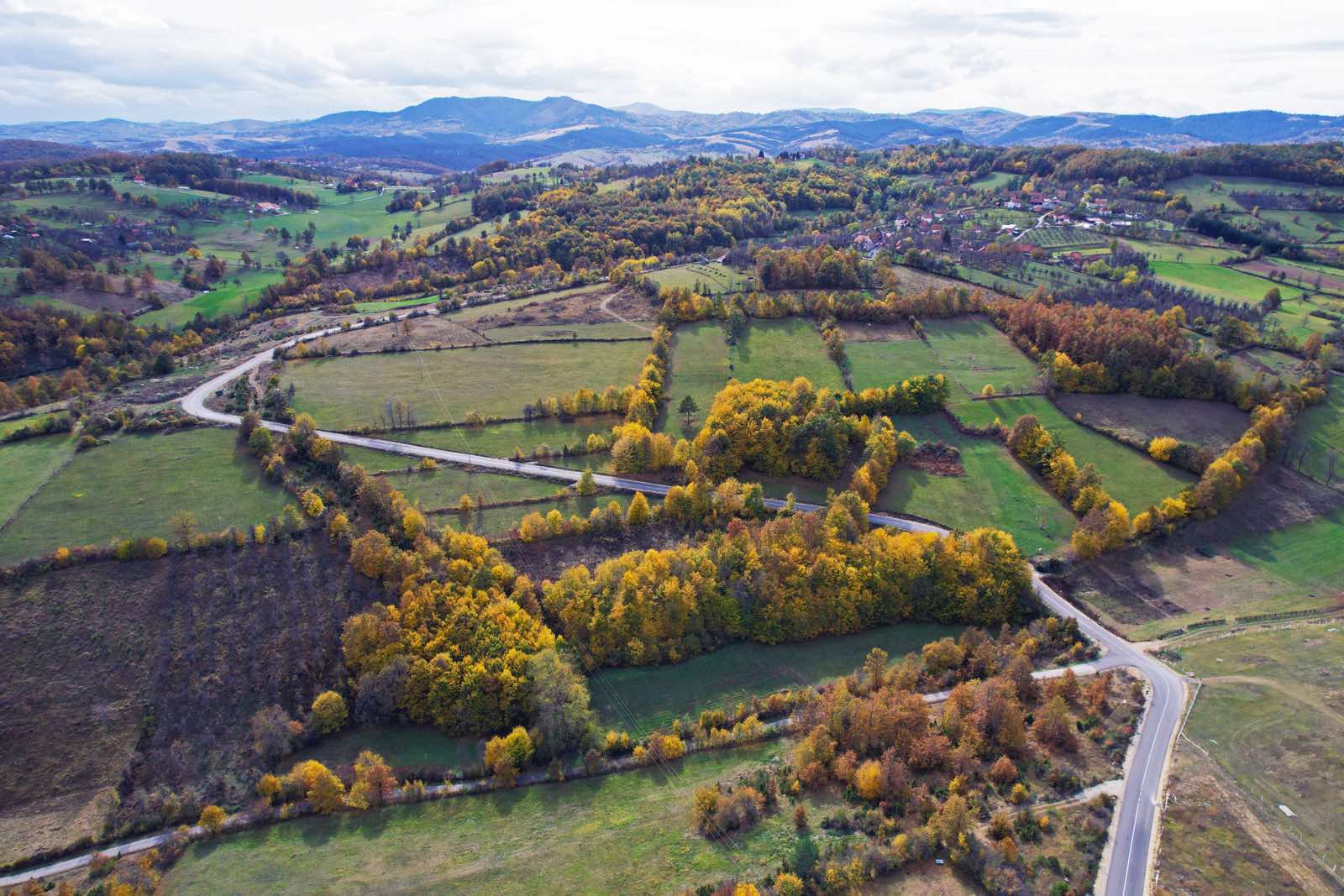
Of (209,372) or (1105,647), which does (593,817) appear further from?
(209,372)

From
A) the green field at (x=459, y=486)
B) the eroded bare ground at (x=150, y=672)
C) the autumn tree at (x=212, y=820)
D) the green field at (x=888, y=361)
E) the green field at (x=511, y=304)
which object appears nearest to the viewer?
the autumn tree at (x=212, y=820)

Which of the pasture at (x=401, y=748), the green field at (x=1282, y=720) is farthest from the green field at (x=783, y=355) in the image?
the pasture at (x=401, y=748)

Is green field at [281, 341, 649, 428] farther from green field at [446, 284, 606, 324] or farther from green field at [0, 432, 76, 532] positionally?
green field at [0, 432, 76, 532]

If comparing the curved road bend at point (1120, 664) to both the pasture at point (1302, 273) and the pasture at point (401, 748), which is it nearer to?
the pasture at point (401, 748)

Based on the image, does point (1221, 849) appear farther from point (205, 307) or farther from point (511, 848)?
point (205, 307)

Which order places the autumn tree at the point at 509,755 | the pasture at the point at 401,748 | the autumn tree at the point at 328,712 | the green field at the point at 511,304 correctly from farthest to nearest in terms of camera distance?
the green field at the point at 511,304, the autumn tree at the point at 328,712, the pasture at the point at 401,748, the autumn tree at the point at 509,755
